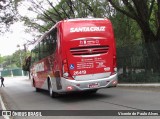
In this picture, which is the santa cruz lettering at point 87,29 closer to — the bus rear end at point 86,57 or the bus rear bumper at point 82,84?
the bus rear end at point 86,57

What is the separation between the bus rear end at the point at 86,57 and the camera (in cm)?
1641

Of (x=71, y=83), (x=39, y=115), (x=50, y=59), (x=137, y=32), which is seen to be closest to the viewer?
(x=39, y=115)

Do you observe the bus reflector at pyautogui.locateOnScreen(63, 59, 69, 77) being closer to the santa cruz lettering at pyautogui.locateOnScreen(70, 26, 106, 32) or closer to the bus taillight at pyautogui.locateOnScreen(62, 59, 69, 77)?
the bus taillight at pyautogui.locateOnScreen(62, 59, 69, 77)

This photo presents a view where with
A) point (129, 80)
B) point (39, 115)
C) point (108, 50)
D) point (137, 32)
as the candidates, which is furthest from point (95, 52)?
point (137, 32)

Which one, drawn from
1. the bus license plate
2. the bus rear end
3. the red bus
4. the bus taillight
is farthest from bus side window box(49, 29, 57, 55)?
the bus license plate

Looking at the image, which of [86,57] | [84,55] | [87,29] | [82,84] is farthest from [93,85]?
[87,29]

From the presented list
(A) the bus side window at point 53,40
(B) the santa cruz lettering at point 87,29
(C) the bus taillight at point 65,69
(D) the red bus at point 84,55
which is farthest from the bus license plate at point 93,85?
(A) the bus side window at point 53,40

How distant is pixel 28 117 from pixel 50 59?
597 cm

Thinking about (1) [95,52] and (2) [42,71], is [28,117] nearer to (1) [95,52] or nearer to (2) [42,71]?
(1) [95,52]

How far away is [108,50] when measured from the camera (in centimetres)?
1702

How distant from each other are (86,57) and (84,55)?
0.40ft

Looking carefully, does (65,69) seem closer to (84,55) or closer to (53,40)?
(84,55)

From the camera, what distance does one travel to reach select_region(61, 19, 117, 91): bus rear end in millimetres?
16406

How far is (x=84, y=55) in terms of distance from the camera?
651 inches
